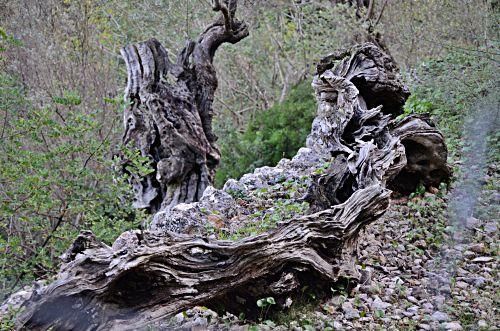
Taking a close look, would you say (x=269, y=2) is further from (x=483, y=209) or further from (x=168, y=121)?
(x=483, y=209)

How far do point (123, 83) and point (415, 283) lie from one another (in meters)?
8.98

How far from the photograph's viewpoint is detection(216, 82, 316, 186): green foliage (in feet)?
35.4

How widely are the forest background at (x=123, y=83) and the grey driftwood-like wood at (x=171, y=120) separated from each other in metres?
0.44

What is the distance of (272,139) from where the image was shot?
1080cm

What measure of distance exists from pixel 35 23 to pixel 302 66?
20.2 ft

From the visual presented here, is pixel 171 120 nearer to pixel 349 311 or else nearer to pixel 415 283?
pixel 415 283

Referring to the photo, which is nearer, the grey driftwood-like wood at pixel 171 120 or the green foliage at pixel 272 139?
the grey driftwood-like wood at pixel 171 120

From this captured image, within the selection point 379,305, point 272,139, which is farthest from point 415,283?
point 272,139

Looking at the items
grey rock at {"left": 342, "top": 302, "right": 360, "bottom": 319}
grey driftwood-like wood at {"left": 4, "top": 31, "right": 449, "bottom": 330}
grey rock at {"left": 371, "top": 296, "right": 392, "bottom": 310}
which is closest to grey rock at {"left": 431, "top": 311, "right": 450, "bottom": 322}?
grey rock at {"left": 371, "top": 296, "right": 392, "bottom": 310}

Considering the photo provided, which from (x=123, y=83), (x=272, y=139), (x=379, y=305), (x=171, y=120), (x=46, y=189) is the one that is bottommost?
(x=379, y=305)

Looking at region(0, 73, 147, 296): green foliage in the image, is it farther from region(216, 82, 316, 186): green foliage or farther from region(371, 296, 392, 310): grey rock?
region(216, 82, 316, 186): green foliage

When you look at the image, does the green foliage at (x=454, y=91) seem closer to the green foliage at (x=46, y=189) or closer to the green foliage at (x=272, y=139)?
the green foliage at (x=272, y=139)

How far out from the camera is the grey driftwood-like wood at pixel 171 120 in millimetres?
7613

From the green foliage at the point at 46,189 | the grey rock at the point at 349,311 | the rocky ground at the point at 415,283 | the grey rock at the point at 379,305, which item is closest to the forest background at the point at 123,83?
the green foliage at the point at 46,189
